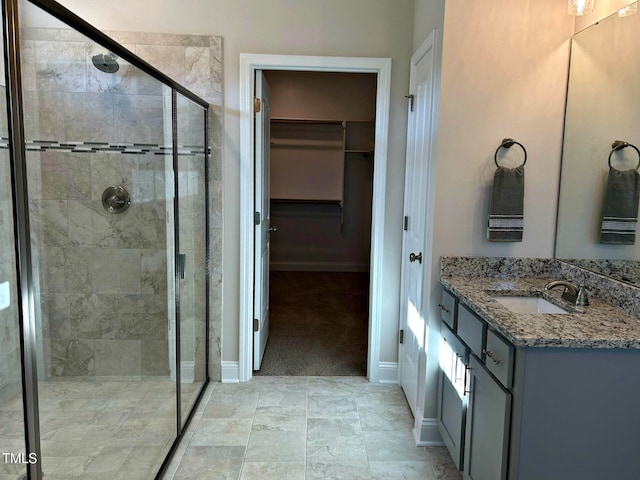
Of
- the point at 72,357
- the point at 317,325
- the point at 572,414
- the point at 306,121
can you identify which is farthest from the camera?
the point at 306,121

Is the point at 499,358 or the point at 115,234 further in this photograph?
the point at 115,234

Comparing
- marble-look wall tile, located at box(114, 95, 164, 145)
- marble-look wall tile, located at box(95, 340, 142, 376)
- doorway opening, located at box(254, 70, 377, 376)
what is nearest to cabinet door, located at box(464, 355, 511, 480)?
marble-look wall tile, located at box(95, 340, 142, 376)

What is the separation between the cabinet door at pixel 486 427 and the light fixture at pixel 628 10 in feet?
5.06

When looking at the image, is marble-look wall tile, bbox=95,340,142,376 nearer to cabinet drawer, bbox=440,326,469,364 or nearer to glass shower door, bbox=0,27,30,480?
glass shower door, bbox=0,27,30,480

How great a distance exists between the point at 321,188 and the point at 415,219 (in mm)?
3804

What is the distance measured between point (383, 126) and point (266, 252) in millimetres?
1381

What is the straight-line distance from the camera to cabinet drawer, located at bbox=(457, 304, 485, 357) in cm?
168

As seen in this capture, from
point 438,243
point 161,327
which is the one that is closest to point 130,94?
point 161,327

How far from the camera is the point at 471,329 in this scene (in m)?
1.77

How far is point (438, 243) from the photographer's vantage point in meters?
2.17

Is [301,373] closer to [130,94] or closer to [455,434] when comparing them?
[455,434]

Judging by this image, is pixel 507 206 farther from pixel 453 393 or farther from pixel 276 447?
pixel 276 447

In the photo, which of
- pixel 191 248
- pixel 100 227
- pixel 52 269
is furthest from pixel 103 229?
pixel 191 248

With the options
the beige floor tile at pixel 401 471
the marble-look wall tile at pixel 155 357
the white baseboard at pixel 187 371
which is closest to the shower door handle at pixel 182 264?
the marble-look wall tile at pixel 155 357
